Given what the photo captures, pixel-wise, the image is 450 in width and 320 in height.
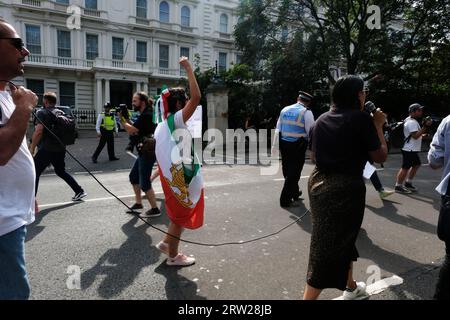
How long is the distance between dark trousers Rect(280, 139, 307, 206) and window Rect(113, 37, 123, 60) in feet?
94.9

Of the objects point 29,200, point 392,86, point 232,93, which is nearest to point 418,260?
point 29,200

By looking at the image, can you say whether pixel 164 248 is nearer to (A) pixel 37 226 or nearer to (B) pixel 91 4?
(A) pixel 37 226

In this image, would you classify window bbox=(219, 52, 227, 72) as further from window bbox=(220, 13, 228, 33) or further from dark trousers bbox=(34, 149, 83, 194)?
dark trousers bbox=(34, 149, 83, 194)

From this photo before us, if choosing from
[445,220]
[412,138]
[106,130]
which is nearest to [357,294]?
[445,220]

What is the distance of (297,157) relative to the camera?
18.9 feet

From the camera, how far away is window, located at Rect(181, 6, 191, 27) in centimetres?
3400

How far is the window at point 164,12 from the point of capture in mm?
33031

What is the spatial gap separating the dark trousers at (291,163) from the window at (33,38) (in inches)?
1141

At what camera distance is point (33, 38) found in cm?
2794

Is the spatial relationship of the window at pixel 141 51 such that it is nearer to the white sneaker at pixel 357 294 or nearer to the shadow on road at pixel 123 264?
the shadow on road at pixel 123 264

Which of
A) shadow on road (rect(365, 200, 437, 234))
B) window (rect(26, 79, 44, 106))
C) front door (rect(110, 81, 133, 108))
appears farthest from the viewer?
front door (rect(110, 81, 133, 108))

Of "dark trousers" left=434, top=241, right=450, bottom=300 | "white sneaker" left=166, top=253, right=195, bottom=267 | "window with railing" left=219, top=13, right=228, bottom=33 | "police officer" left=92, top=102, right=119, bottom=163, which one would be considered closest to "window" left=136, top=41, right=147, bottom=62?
"window with railing" left=219, top=13, right=228, bottom=33
